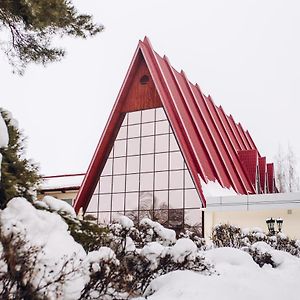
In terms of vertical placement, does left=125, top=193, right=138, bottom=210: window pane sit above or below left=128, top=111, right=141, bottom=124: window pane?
below

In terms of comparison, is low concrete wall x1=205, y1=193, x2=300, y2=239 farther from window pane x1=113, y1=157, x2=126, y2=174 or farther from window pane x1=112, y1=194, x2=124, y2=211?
window pane x1=113, y1=157, x2=126, y2=174

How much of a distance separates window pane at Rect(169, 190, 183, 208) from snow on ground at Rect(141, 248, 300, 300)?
12187mm

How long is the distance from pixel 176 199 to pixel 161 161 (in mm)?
2073

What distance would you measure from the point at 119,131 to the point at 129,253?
706 inches

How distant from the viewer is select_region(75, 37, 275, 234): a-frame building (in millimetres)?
20938

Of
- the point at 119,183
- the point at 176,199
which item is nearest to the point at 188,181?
the point at 176,199

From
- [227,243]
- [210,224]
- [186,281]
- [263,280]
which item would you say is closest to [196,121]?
[210,224]

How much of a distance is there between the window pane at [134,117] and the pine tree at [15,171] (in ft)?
61.3

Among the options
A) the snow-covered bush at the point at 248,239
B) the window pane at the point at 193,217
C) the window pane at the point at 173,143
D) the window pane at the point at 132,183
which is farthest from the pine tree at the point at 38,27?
the window pane at the point at 132,183

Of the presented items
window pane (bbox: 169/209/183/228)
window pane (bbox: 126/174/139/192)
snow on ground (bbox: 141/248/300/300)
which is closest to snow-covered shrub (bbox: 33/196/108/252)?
snow on ground (bbox: 141/248/300/300)

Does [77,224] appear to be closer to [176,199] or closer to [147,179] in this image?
[176,199]

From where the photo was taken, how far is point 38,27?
505cm

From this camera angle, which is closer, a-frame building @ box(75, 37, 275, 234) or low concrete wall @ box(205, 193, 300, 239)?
low concrete wall @ box(205, 193, 300, 239)

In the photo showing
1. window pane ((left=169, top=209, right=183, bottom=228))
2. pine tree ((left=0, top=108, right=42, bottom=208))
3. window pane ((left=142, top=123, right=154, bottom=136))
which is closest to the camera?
pine tree ((left=0, top=108, right=42, bottom=208))
